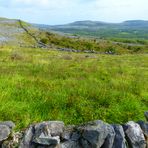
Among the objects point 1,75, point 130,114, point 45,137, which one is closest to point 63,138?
point 45,137

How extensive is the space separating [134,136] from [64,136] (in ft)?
6.80

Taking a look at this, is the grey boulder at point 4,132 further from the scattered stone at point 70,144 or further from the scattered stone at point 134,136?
the scattered stone at point 134,136

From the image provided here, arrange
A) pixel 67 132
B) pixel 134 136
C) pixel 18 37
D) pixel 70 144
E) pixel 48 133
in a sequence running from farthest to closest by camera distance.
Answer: pixel 18 37, pixel 134 136, pixel 67 132, pixel 70 144, pixel 48 133

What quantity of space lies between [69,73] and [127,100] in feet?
17.7

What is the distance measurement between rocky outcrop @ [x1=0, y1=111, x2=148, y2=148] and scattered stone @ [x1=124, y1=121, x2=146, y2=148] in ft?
0.09

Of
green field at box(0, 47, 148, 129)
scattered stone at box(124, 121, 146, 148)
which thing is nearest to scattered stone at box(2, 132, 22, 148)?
green field at box(0, 47, 148, 129)

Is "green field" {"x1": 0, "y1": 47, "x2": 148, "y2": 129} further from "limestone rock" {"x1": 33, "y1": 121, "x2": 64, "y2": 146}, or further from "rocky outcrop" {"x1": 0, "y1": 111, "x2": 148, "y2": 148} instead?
"limestone rock" {"x1": 33, "y1": 121, "x2": 64, "y2": 146}

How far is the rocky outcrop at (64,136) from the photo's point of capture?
8.62 metres

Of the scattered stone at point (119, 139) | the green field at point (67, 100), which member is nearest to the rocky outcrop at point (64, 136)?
the scattered stone at point (119, 139)

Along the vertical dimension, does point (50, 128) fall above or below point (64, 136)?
above

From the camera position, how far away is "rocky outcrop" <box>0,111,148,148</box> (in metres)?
8.62

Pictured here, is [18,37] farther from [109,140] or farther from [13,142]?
[109,140]

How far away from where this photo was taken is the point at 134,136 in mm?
9500

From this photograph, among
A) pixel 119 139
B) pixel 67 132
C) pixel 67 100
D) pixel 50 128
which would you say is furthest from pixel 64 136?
pixel 67 100
